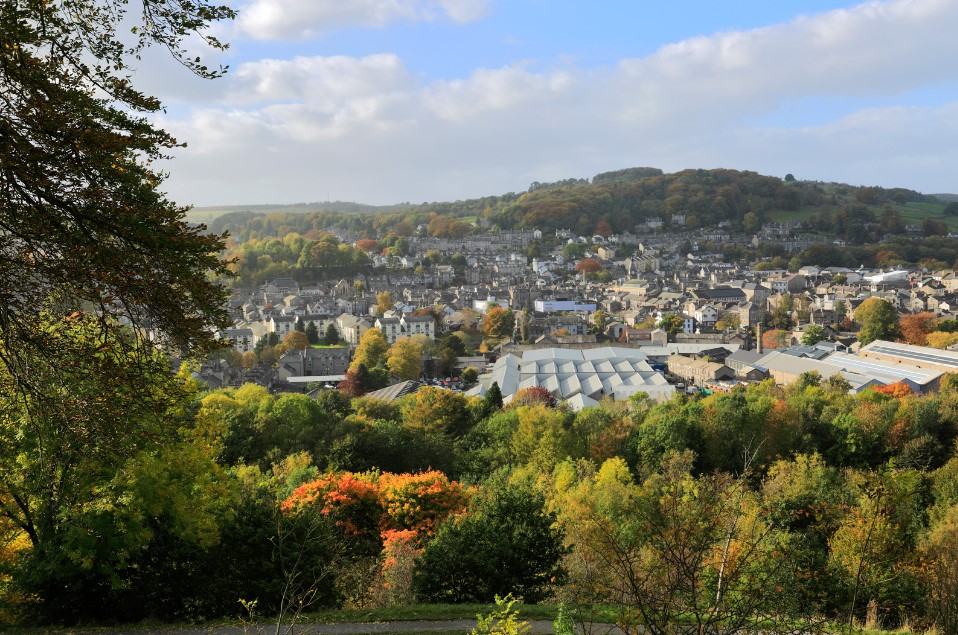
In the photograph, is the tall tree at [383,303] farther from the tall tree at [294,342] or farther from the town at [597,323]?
the tall tree at [294,342]

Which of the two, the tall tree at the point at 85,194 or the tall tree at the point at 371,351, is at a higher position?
the tall tree at the point at 85,194

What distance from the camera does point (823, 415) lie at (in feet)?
64.5

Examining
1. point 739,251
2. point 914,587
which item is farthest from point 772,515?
point 739,251

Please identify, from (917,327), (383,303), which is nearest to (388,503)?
(917,327)

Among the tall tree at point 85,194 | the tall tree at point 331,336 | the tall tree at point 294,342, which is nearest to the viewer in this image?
the tall tree at point 85,194

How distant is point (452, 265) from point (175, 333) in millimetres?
72214

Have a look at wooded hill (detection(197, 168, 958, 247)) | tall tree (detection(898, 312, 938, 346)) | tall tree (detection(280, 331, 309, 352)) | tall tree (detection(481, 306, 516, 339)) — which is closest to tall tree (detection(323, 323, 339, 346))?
tall tree (detection(280, 331, 309, 352))

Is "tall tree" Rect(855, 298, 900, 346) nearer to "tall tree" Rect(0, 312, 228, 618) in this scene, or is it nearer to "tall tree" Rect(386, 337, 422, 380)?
"tall tree" Rect(386, 337, 422, 380)

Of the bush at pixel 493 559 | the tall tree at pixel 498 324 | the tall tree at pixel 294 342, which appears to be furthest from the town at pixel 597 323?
the bush at pixel 493 559

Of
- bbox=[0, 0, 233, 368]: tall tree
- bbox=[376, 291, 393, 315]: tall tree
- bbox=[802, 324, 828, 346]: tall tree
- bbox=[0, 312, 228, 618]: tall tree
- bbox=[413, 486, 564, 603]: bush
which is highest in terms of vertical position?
bbox=[0, 0, 233, 368]: tall tree

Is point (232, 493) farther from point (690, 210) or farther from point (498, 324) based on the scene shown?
point (690, 210)

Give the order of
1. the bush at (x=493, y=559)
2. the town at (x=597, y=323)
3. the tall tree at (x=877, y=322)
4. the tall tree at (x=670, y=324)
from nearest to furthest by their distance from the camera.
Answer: the bush at (x=493, y=559) → the town at (x=597, y=323) → the tall tree at (x=877, y=322) → the tall tree at (x=670, y=324)

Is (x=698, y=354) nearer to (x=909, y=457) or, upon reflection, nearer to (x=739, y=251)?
(x=909, y=457)

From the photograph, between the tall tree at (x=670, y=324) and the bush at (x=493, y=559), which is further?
the tall tree at (x=670, y=324)
